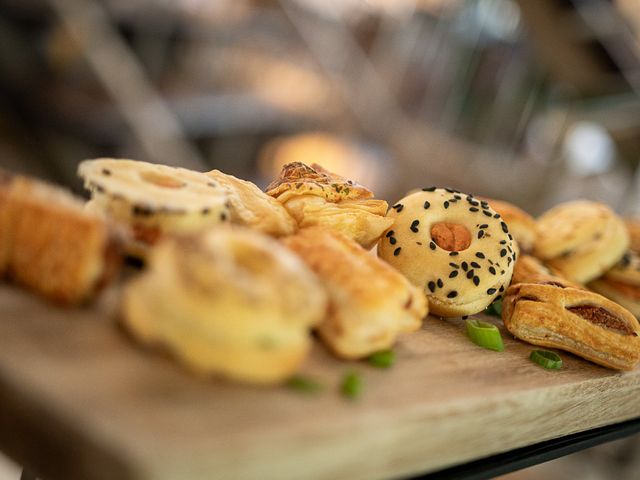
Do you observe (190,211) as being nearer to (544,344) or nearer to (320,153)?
(544,344)

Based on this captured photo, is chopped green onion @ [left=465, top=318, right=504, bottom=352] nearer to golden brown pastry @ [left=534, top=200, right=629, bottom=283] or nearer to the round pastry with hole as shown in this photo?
the round pastry with hole

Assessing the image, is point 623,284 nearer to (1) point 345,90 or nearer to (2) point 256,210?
(2) point 256,210

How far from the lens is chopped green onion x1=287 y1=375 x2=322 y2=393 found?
1263mm

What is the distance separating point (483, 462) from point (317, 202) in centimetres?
80

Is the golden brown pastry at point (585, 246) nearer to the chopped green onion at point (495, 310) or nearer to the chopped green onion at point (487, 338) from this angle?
the chopped green onion at point (495, 310)

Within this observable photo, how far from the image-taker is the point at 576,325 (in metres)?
2.00

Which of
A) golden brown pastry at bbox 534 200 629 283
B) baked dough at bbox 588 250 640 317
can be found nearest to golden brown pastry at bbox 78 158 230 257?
golden brown pastry at bbox 534 200 629 283

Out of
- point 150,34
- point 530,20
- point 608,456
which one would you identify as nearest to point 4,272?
point 608,456

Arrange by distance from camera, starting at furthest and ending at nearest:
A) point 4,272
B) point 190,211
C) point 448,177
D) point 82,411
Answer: point 448,177 → point 190,211 → point 4,272 → point 82,411

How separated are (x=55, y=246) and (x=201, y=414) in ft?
1.56

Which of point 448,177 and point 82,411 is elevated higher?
point 448,177

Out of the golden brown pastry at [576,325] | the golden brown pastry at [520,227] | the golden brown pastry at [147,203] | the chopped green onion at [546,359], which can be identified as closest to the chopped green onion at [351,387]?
the golden brown pastry at [147,203]

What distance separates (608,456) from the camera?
4473mm

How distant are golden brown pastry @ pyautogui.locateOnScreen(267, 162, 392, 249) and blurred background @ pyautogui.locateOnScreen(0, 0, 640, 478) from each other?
13.1ft
